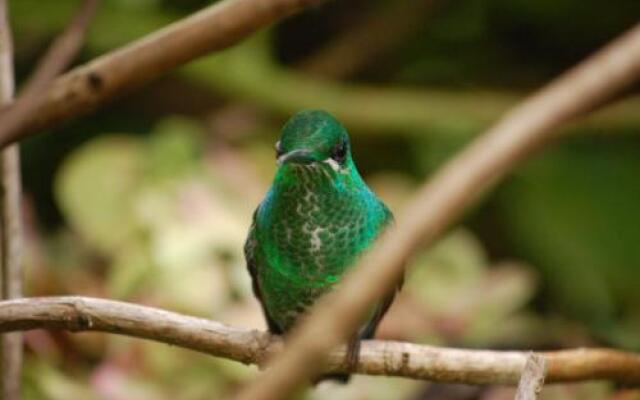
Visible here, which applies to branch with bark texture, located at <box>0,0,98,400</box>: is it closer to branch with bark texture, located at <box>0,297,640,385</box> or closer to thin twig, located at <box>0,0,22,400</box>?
thin twig, located at <box>0,0,22,400</box>

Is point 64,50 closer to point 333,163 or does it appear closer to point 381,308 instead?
point 333,163

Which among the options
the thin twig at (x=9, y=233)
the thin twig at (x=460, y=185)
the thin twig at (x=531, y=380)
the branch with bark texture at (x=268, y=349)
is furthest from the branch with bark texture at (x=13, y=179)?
the thin twig at (x=460, y=185)

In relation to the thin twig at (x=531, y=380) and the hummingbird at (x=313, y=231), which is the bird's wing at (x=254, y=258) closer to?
the hummingbird at (x=313, y=231)

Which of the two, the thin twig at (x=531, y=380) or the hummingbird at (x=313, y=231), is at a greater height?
the hummingbird at (x=313, y=231)

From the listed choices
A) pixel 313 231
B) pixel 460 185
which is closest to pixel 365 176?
pixel 313 231

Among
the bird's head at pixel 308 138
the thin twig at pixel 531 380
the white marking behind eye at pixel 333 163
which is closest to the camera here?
the thin twig at pixel 531 380

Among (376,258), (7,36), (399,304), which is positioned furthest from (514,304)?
(376,258)

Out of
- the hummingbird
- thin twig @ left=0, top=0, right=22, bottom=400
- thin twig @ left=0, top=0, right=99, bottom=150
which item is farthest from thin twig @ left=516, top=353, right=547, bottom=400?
thin twig @ left=0, top=0, right=22, bottom=400
